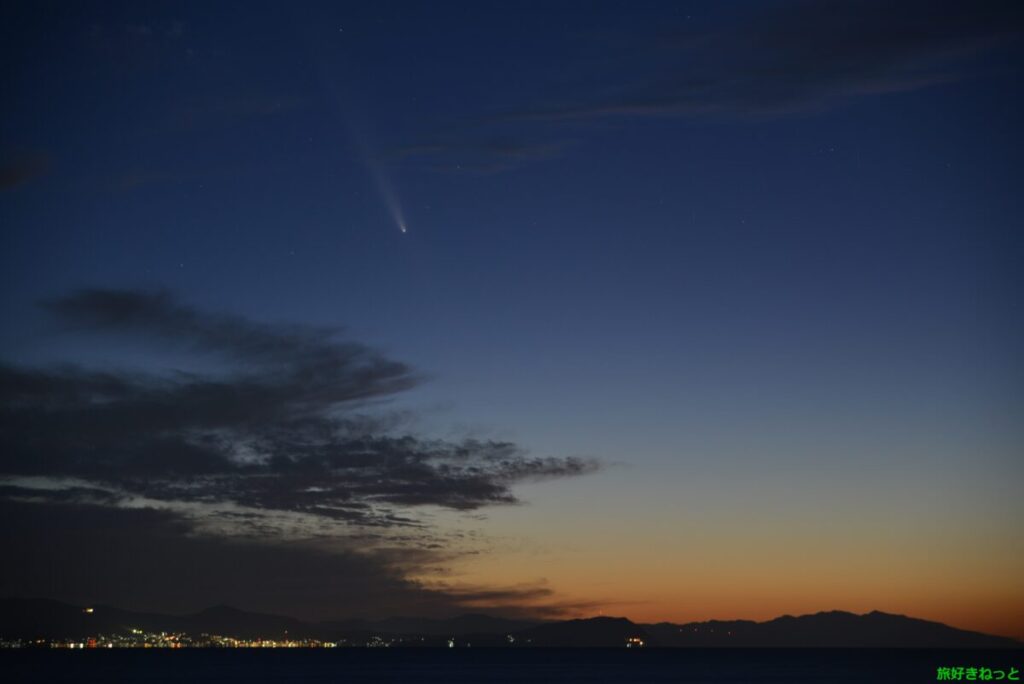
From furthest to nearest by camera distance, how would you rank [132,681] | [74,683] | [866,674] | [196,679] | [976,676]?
[866,674] < [196,679] < [132,681] < [74,683] < [976,676]

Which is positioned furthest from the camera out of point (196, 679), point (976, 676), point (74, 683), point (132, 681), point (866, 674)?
point (866, 674)

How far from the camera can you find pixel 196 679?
508ft

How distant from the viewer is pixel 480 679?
158 meters

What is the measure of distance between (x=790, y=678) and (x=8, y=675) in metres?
121

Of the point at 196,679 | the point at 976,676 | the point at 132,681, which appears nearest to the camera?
the point at 976,676

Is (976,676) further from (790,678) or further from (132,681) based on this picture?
(132,681)

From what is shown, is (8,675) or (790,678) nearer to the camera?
(8,675)

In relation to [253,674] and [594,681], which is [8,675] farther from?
[594,681]

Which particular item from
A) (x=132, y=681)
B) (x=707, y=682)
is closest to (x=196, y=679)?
(x=132, y=681)

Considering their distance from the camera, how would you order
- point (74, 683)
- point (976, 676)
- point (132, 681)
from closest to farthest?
1. point (976, 676)
2. point (74, 683)
3. point (132, 681)

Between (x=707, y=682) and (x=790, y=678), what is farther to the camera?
(x=790, y=678)

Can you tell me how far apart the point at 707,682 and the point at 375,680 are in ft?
165

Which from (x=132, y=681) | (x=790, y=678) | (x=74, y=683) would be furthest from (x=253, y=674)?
(x=790, y=678)

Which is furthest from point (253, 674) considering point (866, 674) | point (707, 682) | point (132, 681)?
point (866, 674)
